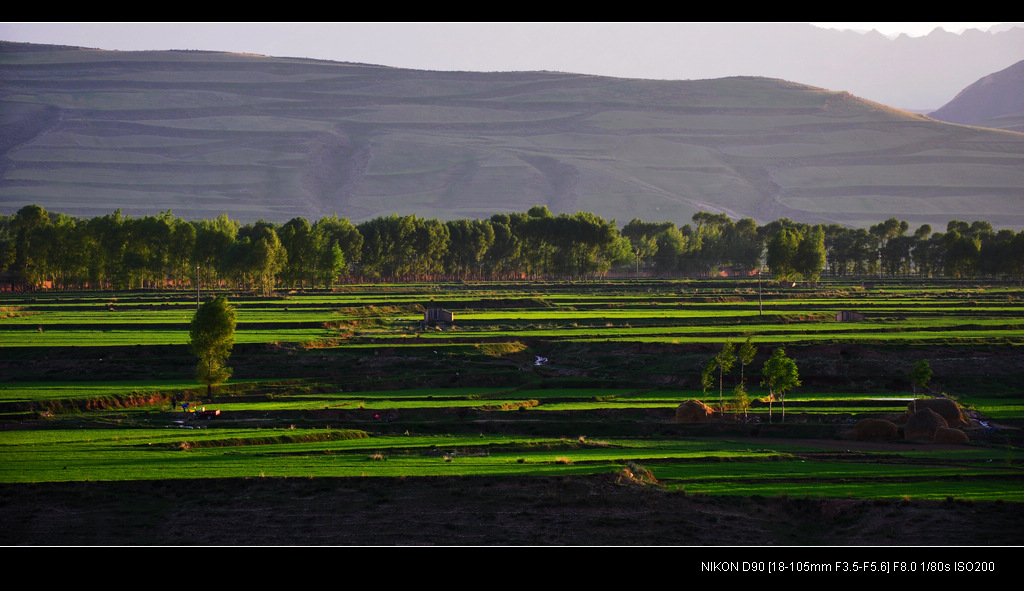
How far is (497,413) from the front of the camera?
45719mm

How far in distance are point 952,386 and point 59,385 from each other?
47840mm

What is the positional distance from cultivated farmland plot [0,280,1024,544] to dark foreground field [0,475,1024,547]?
431 millimetres

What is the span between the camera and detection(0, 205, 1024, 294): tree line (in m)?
112

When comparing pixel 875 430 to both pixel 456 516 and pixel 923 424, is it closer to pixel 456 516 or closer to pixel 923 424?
pixel 923 424

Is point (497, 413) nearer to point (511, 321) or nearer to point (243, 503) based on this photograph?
point (243, 503)

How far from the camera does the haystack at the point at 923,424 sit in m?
40.4

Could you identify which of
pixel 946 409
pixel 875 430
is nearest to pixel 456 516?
pixel 875 430

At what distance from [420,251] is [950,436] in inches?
4410

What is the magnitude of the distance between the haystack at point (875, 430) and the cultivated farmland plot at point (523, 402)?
17 cm

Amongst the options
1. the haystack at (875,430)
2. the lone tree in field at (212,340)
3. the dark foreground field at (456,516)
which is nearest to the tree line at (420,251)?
the lone tree in field at (212,340)

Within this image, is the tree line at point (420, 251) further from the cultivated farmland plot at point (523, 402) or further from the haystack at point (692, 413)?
the haystack at point (692, 413)

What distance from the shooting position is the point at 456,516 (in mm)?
28531

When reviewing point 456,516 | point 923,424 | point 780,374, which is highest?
point 780,374
